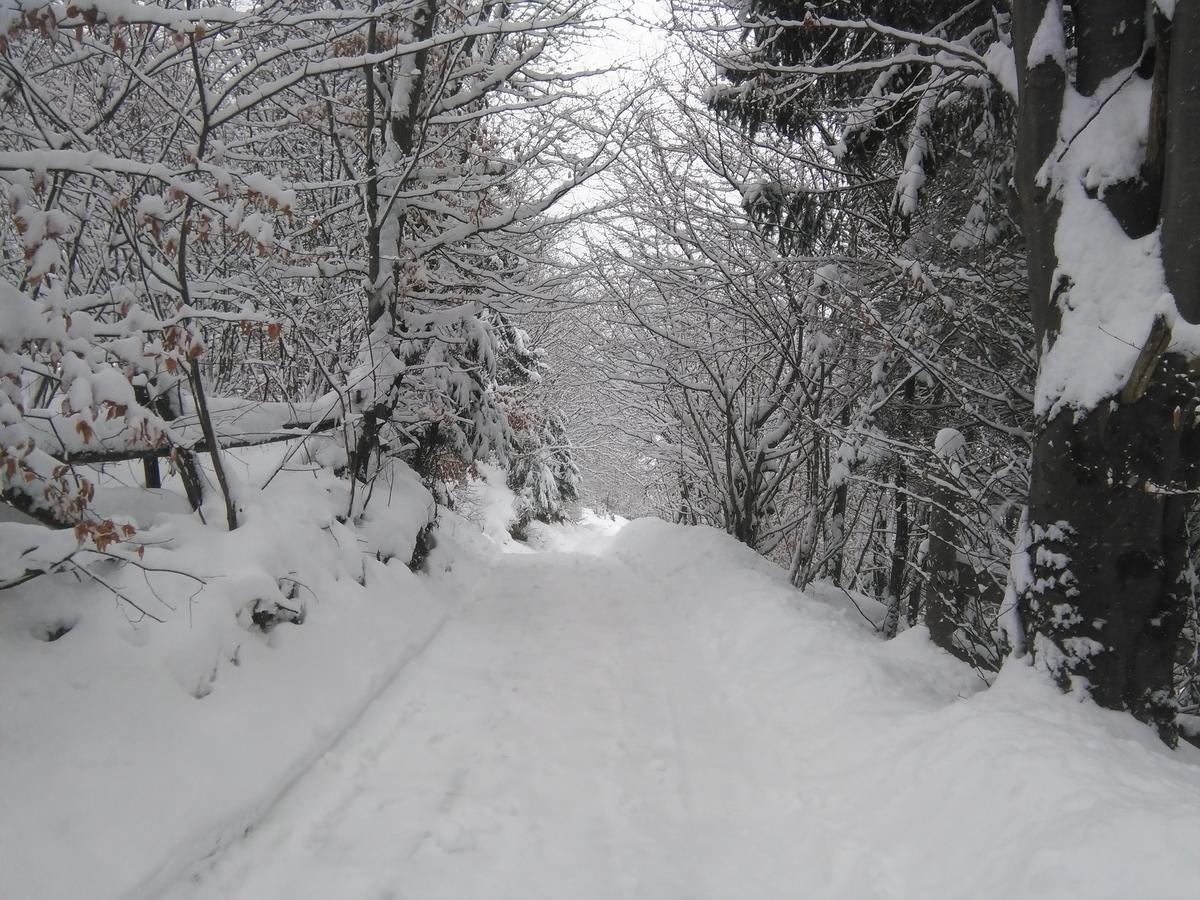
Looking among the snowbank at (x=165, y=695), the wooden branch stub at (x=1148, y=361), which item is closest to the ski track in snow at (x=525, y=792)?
the snowbank at (x=165, y=695)

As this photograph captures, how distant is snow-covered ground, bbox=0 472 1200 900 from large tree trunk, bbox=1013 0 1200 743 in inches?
11.6

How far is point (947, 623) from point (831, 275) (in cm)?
340

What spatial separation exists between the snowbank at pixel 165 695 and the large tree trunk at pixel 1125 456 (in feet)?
13.1

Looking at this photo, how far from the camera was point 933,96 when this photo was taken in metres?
Answer: 5.22

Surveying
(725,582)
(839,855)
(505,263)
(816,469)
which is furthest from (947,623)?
(505,263)

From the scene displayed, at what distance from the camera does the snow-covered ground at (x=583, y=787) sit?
227cm

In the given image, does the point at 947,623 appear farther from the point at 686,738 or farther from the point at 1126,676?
the point at 686,738


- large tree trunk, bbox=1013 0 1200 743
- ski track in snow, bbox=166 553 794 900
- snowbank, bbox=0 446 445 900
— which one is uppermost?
large tree trunk, bbox=1013 0 1200 743

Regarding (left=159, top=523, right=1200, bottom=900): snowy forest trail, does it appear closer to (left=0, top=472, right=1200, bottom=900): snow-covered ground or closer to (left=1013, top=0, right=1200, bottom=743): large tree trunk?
(left=0, top=472, right=1200, bottom=900): snow-covered ground

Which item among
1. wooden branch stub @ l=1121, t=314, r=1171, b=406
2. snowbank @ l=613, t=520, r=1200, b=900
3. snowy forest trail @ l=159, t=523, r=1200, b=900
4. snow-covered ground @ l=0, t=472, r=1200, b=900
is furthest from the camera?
wooden branch stub @ l=1121, t=314, r=1171, b=406

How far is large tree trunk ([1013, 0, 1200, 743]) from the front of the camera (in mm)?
2807

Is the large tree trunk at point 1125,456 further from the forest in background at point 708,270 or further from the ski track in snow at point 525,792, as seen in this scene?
the ski track in snow at point 525,792

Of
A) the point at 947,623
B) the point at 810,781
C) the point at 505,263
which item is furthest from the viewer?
the point at 505,263

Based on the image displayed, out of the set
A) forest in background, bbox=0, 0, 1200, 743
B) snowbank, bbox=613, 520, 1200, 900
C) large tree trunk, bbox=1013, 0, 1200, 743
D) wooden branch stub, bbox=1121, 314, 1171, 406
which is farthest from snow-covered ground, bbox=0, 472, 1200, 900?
wooden branch stub, bbox=1121, 314, 1171, 406
